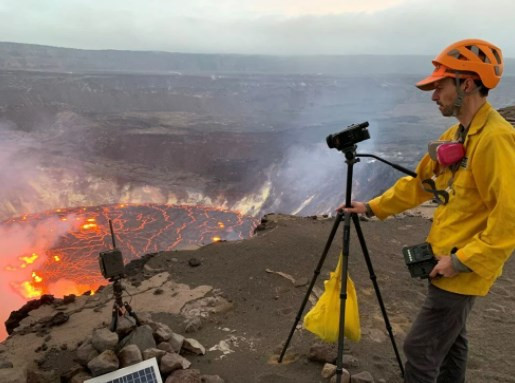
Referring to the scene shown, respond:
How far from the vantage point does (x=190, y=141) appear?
132 feet

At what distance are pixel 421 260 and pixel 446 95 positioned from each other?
4.01 feet

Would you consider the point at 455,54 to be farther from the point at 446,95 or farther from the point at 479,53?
the point at 446,95

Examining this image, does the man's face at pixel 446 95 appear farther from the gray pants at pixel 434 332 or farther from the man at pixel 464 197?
the gray pants at pixel 434 332

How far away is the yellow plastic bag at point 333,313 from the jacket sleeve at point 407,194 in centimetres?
69

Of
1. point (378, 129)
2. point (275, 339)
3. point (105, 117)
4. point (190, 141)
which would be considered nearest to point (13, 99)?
point (105, 117)

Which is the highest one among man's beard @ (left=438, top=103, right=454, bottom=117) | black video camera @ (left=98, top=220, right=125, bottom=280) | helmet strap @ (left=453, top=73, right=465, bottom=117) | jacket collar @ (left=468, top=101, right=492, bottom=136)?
helmet strap @ (left=453, top=73, right=465, bottom=117)

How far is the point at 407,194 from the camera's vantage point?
3482 millimetres

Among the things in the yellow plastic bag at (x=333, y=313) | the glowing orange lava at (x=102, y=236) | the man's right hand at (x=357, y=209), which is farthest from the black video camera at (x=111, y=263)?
the glowing orange lava at (x=102, y=236)

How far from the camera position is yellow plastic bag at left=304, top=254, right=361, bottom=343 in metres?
3.85

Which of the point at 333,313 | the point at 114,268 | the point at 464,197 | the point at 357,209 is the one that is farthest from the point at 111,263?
the point at 464,197

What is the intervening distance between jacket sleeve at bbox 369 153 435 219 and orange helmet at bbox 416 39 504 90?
76cm

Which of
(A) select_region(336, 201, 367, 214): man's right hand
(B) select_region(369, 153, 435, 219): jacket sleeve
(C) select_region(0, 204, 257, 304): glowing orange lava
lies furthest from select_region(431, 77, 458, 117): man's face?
(C) select_region(0, 204, 257, 304): glowing orange lava

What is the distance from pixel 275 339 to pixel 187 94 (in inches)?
3221

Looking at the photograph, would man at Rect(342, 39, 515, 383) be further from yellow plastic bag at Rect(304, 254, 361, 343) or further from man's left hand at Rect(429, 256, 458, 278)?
yellow plastic bag at Rect(304, 254, 361, 343)
